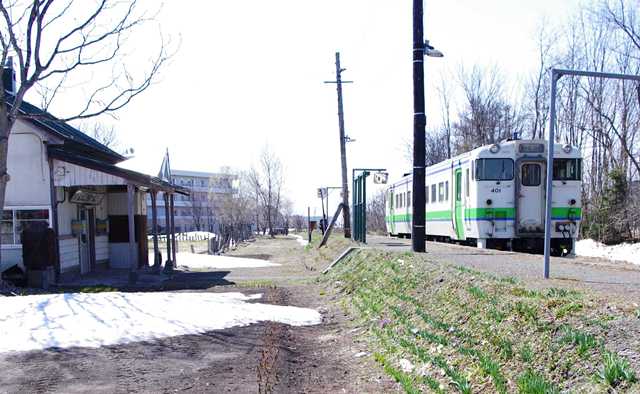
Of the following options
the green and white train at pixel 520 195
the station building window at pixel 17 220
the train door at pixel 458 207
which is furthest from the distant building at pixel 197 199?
the green and white train at pixel 520 195

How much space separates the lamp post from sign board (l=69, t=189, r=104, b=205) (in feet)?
33.9

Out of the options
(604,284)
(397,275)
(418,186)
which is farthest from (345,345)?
(418,186)

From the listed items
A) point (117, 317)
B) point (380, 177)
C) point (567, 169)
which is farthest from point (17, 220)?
point (567, 169)

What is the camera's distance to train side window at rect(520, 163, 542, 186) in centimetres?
1542

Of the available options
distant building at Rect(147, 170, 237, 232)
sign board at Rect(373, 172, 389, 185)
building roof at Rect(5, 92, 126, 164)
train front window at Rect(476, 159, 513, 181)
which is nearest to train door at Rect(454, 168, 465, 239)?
train front window at Rect(476, 159, 513, 181)

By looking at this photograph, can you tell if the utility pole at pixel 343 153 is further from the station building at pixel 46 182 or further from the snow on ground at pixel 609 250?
the station building at pixel 46 182

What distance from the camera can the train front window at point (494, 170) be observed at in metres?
15.2

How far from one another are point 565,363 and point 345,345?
3.57m

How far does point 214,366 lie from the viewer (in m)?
6.28

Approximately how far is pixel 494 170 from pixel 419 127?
3.79 meters

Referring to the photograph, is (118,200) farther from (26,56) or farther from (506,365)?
(506,365)

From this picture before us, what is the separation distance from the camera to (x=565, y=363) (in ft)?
14.2

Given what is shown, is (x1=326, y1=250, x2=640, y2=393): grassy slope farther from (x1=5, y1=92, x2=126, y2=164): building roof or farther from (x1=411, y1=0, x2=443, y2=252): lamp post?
(x1=5, y1=92, x2=126, y2=164): building roof

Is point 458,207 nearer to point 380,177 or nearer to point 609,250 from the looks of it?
point 380,177
